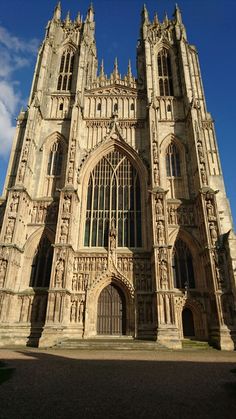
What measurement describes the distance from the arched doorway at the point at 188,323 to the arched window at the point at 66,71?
23737mm

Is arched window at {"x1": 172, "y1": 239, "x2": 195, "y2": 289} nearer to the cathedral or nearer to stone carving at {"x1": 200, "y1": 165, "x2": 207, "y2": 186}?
the cathedral

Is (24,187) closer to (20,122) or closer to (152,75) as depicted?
(20,122)

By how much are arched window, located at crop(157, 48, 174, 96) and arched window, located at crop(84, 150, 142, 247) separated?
30.4 ft

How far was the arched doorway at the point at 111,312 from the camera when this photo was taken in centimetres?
1717

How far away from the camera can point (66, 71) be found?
28406 mm

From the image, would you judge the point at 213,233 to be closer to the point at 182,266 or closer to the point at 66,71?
the point at 182,266

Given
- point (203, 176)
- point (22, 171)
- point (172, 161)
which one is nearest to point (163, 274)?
point (203, 176)

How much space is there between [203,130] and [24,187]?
16.0 meters

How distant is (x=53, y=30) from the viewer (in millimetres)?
29500

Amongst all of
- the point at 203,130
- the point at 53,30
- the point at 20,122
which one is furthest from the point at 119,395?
the point at 53,30

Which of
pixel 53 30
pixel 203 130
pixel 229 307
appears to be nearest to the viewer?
pixel 229 307

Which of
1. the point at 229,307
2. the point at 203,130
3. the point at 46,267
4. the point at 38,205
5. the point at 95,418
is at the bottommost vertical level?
the point at 95,418

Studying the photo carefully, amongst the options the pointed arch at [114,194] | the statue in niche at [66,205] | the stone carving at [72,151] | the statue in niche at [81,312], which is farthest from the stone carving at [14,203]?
the statue in niche at [81,312]

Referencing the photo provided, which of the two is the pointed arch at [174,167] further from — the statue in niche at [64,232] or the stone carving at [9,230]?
the stone carving at [9,230]
